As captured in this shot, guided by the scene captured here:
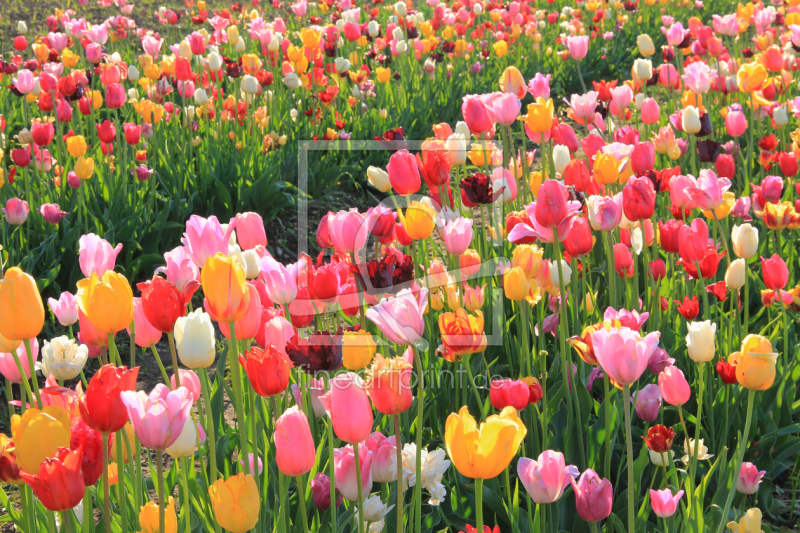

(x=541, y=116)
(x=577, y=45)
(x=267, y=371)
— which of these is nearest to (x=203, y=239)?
(x=267, y=371)

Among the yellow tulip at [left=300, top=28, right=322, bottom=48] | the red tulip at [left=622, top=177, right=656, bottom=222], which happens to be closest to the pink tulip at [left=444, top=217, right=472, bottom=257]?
the red tulip at [left=622, top=177, right=656, bottom=222]

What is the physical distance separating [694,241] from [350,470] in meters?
1.17

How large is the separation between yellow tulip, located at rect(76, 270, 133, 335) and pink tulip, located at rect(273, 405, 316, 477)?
12.8 inches

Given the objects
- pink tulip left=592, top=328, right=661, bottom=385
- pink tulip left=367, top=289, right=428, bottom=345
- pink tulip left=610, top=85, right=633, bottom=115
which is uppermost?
pink tulip left=610, top=85, right=633, bottom=115

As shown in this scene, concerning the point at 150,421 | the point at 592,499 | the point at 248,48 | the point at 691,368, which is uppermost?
the point at 248,48

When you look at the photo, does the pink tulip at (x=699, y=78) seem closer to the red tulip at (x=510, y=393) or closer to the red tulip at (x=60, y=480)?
the red tulip at (x=510, y=393)

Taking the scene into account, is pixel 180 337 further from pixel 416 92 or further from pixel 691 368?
pixel 416 92

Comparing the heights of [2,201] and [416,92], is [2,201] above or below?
below

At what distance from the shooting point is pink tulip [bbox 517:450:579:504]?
4.06 feet

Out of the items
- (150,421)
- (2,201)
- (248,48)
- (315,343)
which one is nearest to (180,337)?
(150,421)

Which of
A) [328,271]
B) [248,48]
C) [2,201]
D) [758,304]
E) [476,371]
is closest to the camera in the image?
[328,271]

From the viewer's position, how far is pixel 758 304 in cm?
281

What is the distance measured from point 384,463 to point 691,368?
4.43ft

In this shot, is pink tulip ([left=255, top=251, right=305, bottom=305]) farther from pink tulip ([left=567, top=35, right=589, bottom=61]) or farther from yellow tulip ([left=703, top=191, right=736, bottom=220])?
pink tulip ([left=567, top=35, right=589, bottom=61])
